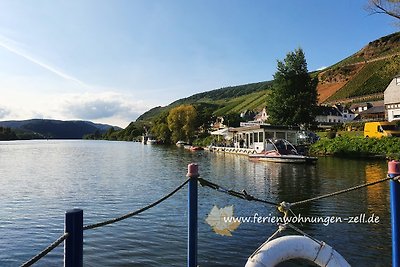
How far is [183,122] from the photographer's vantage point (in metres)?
98.0

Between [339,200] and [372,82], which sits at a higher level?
[372,82]

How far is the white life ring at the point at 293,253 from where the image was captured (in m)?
4.39

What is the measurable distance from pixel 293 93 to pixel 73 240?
56186mm

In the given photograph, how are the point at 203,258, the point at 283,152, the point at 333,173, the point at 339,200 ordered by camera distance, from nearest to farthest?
1. the point at 203,258
2. the point at 339,200
3. the point at 333,173
4. the point at 283,152

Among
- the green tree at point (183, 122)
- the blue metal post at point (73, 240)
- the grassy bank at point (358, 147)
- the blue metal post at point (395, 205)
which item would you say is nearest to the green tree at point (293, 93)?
the grassy bank at point (358, 147)

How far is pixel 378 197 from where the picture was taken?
16922 millimetres

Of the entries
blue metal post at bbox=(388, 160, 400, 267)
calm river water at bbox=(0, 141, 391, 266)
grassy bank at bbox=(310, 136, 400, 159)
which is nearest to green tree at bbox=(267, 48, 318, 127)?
grassy bank at bbox=(310, 136, 400, 159)

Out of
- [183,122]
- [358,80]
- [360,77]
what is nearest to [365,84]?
[358,80]

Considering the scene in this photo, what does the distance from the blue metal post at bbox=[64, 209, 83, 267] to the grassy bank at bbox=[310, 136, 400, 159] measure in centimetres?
3947

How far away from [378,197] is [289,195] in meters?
4.28

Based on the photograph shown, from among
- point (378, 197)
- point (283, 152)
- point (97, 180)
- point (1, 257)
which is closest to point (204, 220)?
point (1, 257)

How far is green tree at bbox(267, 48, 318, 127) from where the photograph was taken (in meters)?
55.8

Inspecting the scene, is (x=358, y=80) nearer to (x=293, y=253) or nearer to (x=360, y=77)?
(x=360, y=77)

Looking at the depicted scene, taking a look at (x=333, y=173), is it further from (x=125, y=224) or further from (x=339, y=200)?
(x=125, y=224)
